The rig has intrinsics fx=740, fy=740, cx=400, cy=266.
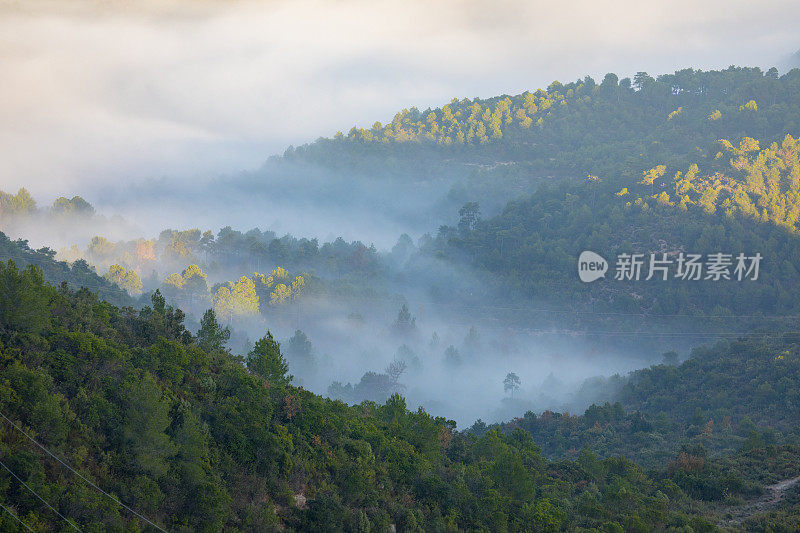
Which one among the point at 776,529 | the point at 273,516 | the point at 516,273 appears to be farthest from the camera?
the point at 516,273

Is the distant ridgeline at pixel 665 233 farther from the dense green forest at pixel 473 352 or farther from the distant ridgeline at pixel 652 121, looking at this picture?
the distant ridgeline at pixel 652 121

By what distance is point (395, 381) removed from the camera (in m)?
117

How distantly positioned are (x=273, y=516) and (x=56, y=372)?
34.7 ft

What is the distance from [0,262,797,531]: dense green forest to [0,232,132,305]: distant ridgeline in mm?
56251

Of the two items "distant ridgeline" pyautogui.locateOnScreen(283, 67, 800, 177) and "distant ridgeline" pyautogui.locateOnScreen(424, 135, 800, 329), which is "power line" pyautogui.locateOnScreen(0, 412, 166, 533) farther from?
"distant ridgeline" pyautogui.locateOnScreen(283, 67, 800, 177)

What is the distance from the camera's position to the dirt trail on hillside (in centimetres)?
3656

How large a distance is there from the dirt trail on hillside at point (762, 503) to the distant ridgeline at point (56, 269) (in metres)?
74.9

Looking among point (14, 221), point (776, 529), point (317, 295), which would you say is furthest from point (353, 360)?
point (776, 529)

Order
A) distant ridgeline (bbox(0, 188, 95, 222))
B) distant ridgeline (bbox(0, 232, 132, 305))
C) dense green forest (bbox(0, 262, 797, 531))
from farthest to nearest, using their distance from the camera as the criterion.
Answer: distant ridgeline (bbox(0, 188, 95, 222)) < distant ridgeline (bbox(0, 232, 132, 305)) < dense green forest (bbox(0, 262, 797, 531))

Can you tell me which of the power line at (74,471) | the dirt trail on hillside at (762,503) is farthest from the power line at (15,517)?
the dirt trail on hillside at (762,503)

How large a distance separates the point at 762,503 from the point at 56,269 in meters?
85.0

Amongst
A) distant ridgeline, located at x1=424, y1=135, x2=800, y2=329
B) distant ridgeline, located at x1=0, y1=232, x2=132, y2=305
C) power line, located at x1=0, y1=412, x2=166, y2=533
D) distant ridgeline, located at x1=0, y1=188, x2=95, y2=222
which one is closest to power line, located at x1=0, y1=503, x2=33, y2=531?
power line, located at x1=0, y1=412, x2=166, y2=533

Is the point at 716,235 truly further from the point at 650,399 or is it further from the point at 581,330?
the point at 650,399

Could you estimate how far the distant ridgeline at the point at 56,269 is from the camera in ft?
294
